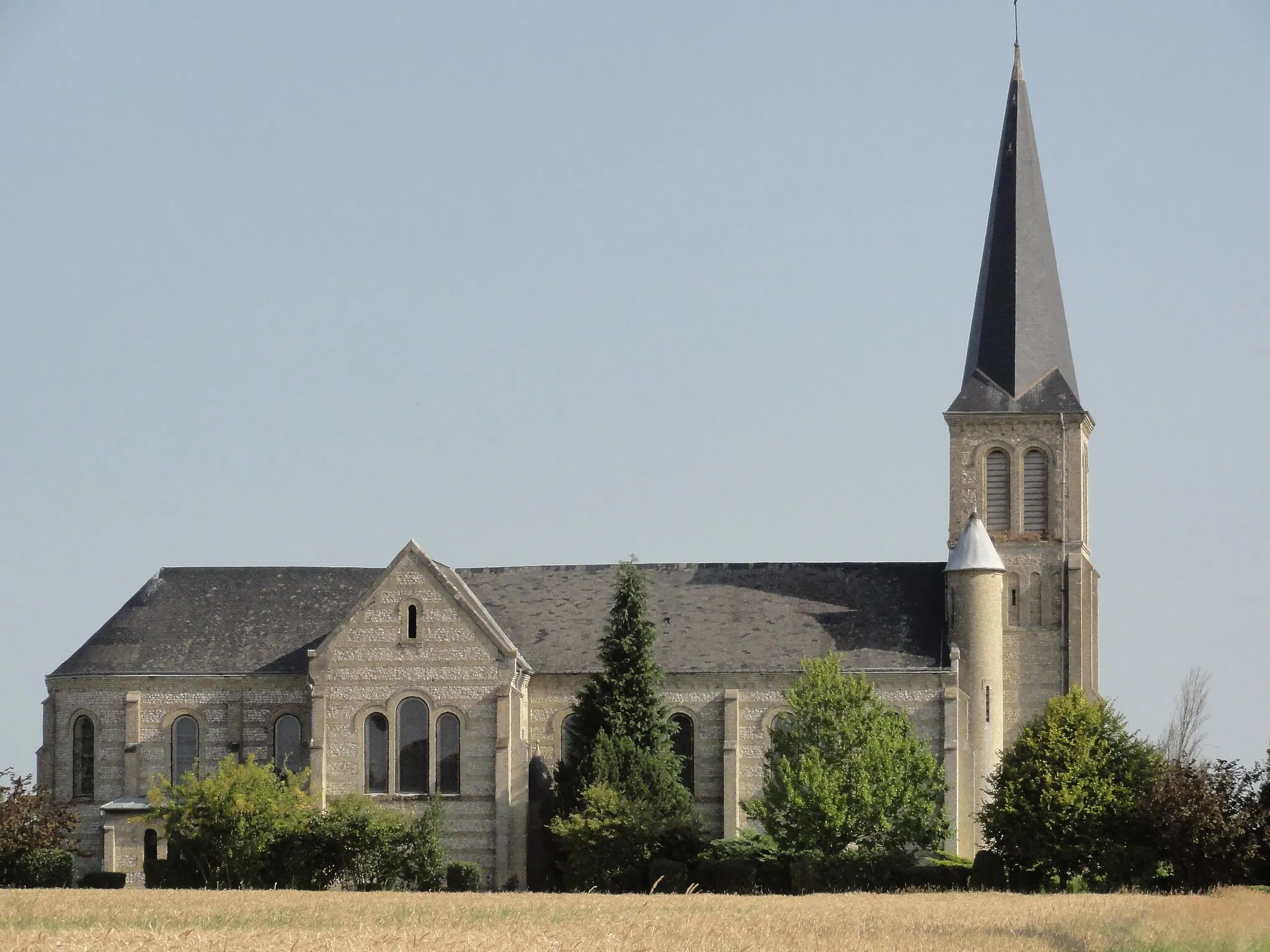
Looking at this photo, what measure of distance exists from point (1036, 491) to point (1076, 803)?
1552 centimetres

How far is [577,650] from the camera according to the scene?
227 feet

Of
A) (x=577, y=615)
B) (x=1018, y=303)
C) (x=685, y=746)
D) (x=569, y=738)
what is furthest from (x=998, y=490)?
(x=569, y=738)

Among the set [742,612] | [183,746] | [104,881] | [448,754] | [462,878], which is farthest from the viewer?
[742,612]

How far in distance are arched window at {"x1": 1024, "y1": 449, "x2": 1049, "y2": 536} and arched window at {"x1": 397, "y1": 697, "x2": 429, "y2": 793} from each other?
21.1 metres

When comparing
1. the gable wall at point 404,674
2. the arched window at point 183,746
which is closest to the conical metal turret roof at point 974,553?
the gable wall at point 404,674

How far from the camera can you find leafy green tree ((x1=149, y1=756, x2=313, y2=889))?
60438mm

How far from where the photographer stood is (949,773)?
6562cm

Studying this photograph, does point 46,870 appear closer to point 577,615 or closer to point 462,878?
point 462,878

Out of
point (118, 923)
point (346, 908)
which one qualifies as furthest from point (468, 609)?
point (118, 923)

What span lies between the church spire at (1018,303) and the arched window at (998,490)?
1.72 metres

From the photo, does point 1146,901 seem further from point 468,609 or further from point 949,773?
point 468,609

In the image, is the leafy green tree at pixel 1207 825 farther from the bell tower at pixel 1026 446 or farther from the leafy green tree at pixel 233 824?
the leafy green tree at pixel 233 824

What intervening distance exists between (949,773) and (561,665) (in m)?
13.0

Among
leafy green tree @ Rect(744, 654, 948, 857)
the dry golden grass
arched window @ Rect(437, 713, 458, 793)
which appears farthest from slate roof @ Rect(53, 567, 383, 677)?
the dry golden grass
